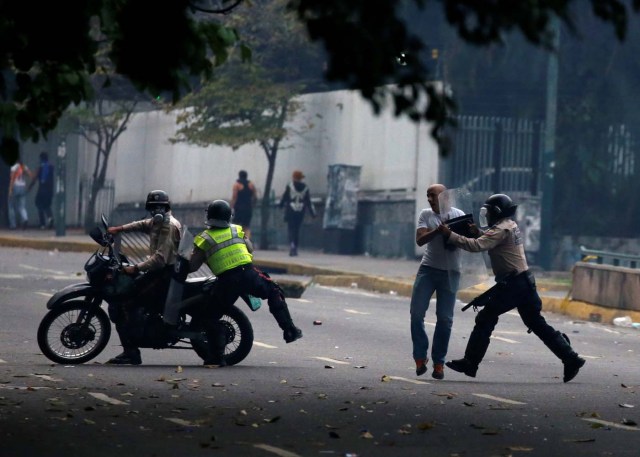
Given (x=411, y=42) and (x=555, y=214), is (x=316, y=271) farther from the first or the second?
(x=411, y=42)

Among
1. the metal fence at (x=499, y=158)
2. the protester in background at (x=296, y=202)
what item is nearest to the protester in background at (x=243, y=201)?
the protester in background at (x=296, y=202)

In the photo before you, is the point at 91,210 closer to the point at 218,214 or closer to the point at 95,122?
the point at 95,122

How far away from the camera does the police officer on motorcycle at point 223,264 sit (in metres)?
14.4

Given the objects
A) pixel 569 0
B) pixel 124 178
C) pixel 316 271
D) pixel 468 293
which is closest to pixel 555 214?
pixel 316 271

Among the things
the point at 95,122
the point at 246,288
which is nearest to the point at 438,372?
the point at 246,288

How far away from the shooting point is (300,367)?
1481 centimetres

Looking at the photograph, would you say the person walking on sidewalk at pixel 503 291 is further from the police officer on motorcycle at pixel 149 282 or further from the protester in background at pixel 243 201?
the protester in background at pixel 243 201

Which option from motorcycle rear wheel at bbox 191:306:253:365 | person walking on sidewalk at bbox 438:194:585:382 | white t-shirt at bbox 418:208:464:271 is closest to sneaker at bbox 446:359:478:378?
person walking on sidewalk at bbox 438:194:585:382

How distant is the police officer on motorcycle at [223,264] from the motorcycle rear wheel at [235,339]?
0.33ft

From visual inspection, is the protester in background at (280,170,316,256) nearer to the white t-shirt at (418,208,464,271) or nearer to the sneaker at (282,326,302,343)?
the sneaker at (282,326,302,343)

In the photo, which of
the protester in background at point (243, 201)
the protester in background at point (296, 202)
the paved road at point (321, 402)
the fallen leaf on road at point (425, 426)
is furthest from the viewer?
the protester in background at point (243, 201)

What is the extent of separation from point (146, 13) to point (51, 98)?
340cm

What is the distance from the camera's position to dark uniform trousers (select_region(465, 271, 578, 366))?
13.9 metres

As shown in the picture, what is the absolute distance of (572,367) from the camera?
13984 mm
